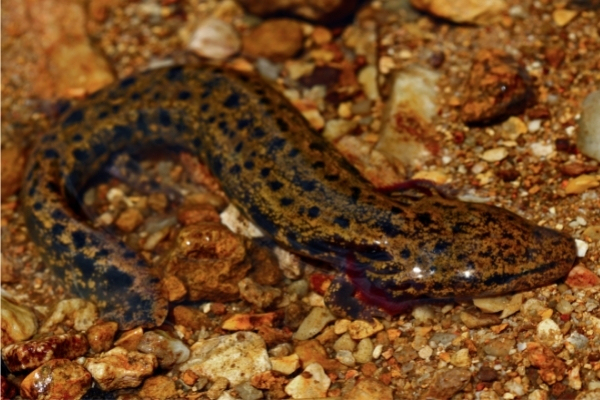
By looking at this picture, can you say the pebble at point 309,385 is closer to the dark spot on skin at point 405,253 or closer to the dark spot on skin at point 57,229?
the dark spot on skin at point 405,253

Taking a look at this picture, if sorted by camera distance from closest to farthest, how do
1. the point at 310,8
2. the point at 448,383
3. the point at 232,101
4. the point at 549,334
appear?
the point at 448,383 → the point at 549,334 → the point at 232,101 → the point at 310,8

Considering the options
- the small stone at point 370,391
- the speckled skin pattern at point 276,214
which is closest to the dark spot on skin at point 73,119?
the speckled skin pattern at point 276,214

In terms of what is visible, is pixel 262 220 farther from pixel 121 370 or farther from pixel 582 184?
pixel 582 184

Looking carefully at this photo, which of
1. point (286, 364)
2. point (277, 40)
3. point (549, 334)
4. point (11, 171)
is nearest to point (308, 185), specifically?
point (286, 364)

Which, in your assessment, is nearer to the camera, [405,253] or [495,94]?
[405,253]

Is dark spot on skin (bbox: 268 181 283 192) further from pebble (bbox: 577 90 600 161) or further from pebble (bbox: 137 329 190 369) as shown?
pebble (bbox: 577 90 600 161)

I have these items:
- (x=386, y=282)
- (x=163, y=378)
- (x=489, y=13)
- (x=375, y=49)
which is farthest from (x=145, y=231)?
(x=489, y=13)
